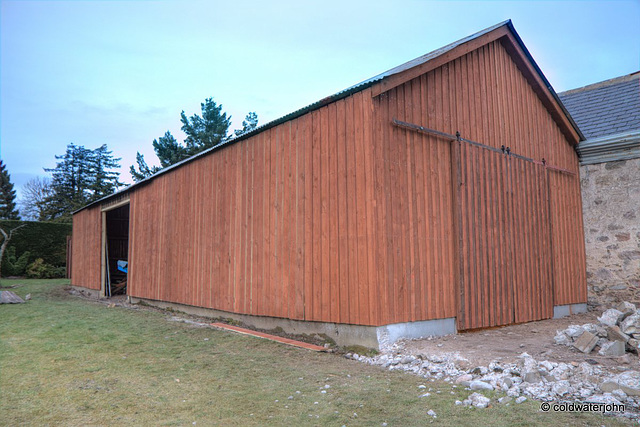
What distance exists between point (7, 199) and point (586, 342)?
40.0 metres

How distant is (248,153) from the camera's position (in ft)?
26.0

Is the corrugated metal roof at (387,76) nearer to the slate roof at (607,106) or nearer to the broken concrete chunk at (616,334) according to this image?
the slate roof at (607,106)

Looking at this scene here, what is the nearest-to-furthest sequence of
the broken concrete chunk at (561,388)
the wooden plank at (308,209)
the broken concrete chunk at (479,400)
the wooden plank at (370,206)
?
the broken concrete chunk at (479,400)
the broken concrete chunk at (561,388)
the wooden plank at (370,206)
the wooden plank at (308,209)

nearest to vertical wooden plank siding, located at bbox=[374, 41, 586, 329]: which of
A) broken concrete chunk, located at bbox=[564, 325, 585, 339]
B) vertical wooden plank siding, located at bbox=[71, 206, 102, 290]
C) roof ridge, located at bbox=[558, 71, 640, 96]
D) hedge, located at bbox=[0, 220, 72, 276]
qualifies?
broken concrete chunk, located at bbox=[564, 325, 585, 339]

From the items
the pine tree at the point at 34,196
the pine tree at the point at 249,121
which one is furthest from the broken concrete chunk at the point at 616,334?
the pine tree at the point at 34,196

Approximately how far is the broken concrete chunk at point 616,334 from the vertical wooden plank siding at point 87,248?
1345 centimetres

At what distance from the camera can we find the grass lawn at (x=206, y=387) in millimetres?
3305

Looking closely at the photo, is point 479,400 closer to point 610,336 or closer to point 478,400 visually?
point 478,400

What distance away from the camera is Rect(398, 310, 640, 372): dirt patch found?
14.8 feet


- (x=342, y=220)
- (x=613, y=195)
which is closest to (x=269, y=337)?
(x=342, y=220)

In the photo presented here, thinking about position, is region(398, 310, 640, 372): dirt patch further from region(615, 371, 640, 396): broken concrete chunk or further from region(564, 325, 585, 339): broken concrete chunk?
region(615, 371, 640, 396): broken concrete chunk

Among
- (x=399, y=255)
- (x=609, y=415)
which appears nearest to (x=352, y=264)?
(x=399, y=255)

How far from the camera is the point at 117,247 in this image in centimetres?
Result: 1509

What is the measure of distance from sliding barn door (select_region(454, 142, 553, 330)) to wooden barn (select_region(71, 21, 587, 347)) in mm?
33
